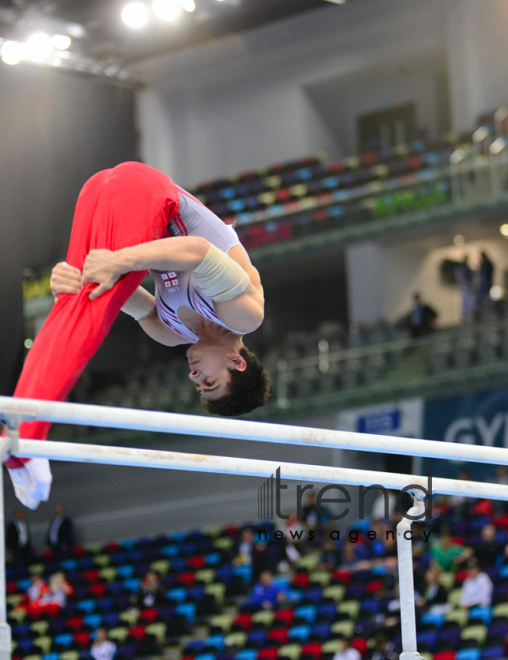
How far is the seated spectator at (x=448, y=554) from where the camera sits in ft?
29.6

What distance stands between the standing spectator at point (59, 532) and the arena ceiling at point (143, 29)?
7.14 m

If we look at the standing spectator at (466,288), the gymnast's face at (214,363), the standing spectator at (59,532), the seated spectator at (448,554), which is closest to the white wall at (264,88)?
the standing spectator at (466,288)

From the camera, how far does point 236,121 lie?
17984mm

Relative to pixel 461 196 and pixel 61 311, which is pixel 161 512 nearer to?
pixel 461 196

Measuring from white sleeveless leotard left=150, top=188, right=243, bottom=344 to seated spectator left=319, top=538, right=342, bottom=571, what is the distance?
736 centimetres

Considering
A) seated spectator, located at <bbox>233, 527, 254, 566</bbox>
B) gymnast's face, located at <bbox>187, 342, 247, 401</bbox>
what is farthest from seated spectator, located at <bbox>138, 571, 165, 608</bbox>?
gymnast's face, located at <bbox>187, 342, 247, 401</bbox>

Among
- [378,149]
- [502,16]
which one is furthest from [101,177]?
[378,149]

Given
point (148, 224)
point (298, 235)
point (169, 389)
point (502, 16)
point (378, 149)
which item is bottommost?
point (169, 389)

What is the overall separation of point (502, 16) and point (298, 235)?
511 centimetres

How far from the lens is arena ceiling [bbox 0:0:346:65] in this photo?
14672mm

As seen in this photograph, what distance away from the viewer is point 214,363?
306 centimetres

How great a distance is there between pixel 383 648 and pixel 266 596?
260 cm

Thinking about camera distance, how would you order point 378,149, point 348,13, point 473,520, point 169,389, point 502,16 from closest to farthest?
1. point 473,520
2. point 169,389
3. point 502,16
4. point 348,13
5. point 378,149

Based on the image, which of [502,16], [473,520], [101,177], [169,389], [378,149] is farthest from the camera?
[378,149]
